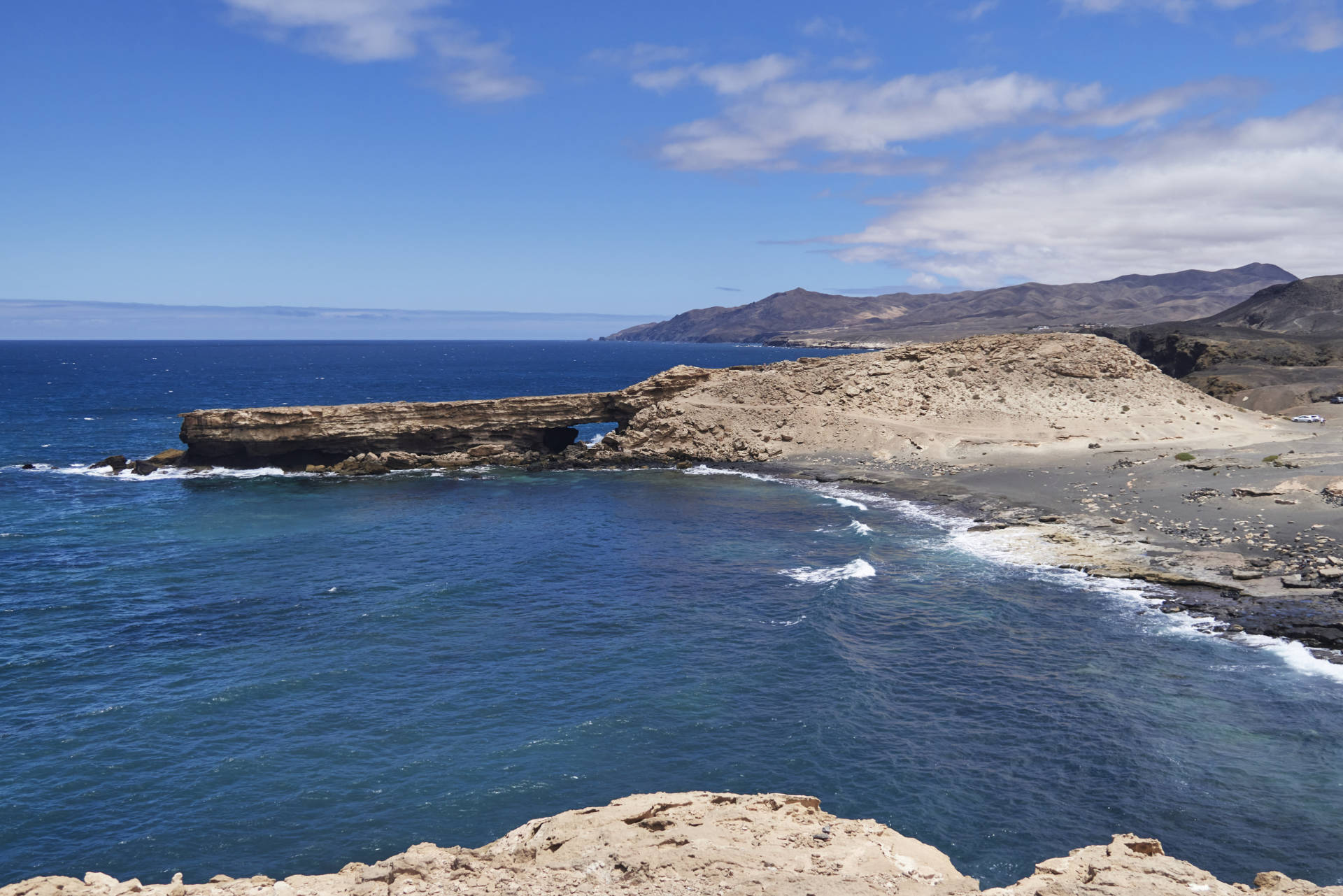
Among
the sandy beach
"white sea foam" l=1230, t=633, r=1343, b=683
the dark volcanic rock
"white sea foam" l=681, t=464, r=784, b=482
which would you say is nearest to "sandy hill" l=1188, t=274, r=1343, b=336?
the sandy beach

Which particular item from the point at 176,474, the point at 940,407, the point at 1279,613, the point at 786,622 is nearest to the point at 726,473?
A: the point at 940,407

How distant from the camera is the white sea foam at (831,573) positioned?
29.9 m

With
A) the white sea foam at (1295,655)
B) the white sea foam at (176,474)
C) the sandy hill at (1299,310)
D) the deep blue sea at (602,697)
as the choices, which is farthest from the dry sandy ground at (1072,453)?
the sandy hill at (1299,310)

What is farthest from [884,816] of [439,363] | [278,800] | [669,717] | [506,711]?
[439,363]

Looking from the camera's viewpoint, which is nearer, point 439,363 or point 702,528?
point 702,528

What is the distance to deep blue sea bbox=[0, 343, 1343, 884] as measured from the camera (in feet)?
50.6

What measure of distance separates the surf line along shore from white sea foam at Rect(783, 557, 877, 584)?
6.47 metres

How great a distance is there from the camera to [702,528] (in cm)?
3831

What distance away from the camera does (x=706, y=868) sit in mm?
10633

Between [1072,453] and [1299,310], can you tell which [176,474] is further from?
[1299,310]

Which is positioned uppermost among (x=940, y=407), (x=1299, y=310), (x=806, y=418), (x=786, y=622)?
(x=1299, y=310)

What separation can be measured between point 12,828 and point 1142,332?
121 meters

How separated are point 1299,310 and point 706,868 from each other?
148513mm

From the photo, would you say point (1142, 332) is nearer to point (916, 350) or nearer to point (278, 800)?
point (916, 350)
